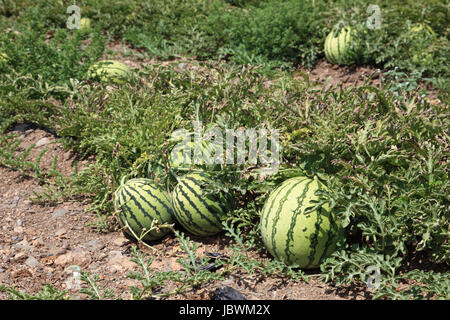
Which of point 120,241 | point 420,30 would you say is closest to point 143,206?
point 120,241

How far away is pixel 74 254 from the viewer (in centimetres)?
342

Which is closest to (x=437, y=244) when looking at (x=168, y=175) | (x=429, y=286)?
(x=429, y=286)

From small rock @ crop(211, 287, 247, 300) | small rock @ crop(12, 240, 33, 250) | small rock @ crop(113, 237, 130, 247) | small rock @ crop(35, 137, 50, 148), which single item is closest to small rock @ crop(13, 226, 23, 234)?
small rock @ crop(12, 240, 33, 250)

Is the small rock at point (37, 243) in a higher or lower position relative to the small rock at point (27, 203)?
lower

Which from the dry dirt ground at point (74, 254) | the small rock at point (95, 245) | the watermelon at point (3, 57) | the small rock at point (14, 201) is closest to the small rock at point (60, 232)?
the dry dirt ground at point (74, 254)

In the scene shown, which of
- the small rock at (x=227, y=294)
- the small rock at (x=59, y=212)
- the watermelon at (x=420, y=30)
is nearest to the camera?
the small rock at (x=227, y=294)

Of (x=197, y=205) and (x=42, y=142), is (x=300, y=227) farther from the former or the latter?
(x=42, y=142)

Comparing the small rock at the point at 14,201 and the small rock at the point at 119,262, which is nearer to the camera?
the small rock at the point at 119,262

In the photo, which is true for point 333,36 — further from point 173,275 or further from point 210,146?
point 173,275

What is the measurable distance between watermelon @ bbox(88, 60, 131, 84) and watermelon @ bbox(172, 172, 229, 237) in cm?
179

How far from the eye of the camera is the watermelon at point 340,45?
5.77 metres

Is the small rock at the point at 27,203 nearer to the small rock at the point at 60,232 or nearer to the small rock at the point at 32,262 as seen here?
the small rock at the point at 60,232

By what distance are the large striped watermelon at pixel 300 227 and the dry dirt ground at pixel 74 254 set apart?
0.18 meters

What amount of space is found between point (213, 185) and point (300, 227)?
65 cm
